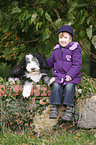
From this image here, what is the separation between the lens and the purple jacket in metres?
3.03

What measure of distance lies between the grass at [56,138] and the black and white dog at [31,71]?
2.04ft

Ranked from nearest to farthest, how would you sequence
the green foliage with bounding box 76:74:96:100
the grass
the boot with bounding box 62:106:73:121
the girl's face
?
1. the grass
2. the boot with bounding box 62:106:73:121
3. the girl's face
4. the green foliage with bounding box 76:74:96:100

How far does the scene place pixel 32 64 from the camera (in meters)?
3.18

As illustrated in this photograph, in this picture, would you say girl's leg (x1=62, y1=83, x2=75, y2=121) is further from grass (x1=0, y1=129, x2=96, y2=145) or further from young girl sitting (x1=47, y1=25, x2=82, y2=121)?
grass (x1=0, y1=129, x2=96, y2=145)

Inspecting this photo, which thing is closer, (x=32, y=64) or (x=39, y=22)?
(x=32, y=64)

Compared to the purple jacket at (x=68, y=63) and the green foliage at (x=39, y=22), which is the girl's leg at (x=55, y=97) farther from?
the green foliage at (x=39, y=22)

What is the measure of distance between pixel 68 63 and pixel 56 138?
1084 mm

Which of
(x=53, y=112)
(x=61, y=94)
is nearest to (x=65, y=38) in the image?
(x=61, y=94)

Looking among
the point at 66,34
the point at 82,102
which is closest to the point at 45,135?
the point at 82,102

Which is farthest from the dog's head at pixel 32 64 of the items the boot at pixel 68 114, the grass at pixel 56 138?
the grass at pixel 56 138

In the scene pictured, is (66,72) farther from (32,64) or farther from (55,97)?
(32,64)

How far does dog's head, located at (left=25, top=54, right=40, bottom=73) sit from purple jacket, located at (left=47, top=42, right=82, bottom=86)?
29cm

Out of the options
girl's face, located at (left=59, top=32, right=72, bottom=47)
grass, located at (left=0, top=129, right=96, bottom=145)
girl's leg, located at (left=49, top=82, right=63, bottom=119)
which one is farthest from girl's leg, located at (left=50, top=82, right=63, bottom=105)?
girl's face, located at (left=59, top=32, right=72, bottom=47)

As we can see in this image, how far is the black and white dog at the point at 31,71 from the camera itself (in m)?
3.17
